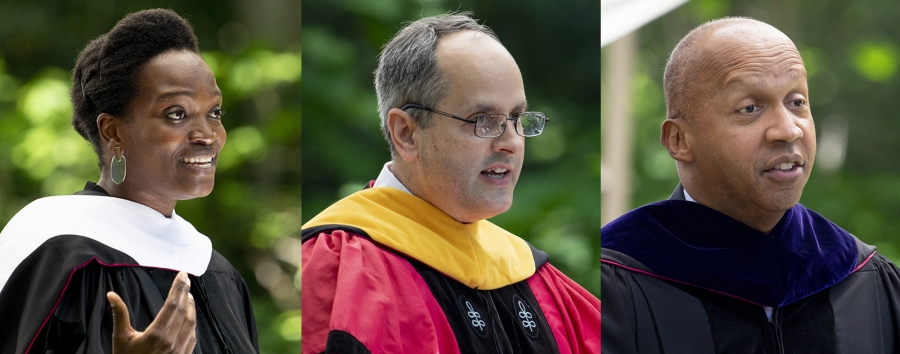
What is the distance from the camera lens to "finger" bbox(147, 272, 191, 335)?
1.75m

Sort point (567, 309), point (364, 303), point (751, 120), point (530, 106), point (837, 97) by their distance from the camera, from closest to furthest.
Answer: point (364, 303) < point (530, 106) < point (567, 309) < point (751, 120) < point (837, 97)

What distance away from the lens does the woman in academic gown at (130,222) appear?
70.1 inches

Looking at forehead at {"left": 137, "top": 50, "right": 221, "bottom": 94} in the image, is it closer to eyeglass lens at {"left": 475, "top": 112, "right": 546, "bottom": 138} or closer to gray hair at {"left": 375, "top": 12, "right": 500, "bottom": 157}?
gray hair at {"left": 375, "top": 12, "right": 500, "bottom": 157}

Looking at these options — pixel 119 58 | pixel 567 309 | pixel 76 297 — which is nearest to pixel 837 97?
pixel 567 309

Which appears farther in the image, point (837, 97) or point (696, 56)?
point (837, 97)

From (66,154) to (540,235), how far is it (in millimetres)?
956

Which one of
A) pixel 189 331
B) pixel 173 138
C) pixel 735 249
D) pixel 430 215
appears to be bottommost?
pixel 189 331

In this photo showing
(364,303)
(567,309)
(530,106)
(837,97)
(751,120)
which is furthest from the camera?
(837,97)

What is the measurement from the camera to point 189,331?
1789 millimetres

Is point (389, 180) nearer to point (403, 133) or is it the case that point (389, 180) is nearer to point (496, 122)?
point (403, 133)

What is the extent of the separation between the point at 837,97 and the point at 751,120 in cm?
35

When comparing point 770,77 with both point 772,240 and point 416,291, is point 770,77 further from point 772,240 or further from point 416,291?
point 416,291

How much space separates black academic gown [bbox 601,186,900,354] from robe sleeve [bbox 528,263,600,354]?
0.34 ft

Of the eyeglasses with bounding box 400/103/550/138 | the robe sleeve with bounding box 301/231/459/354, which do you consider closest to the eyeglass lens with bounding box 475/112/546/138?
the eyeglasses with bounding box 400/103/550/138
